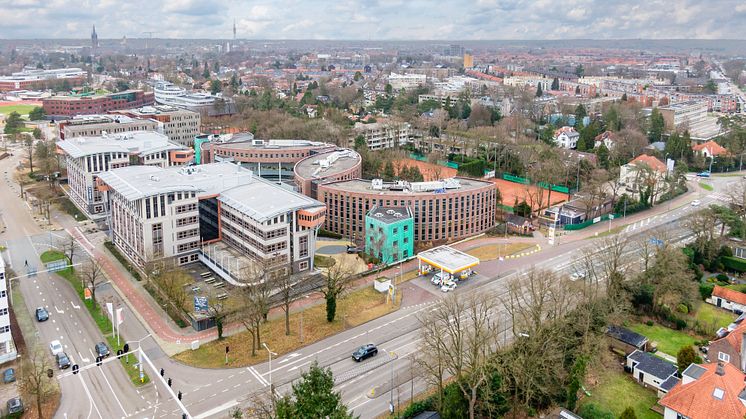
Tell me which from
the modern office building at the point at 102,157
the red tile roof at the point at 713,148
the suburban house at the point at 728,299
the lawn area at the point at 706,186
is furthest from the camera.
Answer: the red tile roof at the point at 713,148

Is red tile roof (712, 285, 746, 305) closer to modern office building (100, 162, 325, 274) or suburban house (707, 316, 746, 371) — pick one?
suburban house (707, 316, 746, 371)

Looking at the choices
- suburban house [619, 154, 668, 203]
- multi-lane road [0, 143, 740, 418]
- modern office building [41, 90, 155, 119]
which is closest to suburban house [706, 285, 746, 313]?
multi-lane road [0, 143, 740, 418]

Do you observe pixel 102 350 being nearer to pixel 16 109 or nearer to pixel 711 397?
pixel 711 397

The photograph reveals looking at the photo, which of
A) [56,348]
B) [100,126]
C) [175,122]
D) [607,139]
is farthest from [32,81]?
[56,348]

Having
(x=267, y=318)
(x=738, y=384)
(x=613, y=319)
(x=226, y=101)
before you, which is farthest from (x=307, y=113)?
(x=738, y=384)

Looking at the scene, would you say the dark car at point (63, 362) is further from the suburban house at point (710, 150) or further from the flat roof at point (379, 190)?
the suburban house at point (710, 150)

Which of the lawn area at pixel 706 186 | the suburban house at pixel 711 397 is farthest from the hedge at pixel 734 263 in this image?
the lawn area at pixel 706 186
